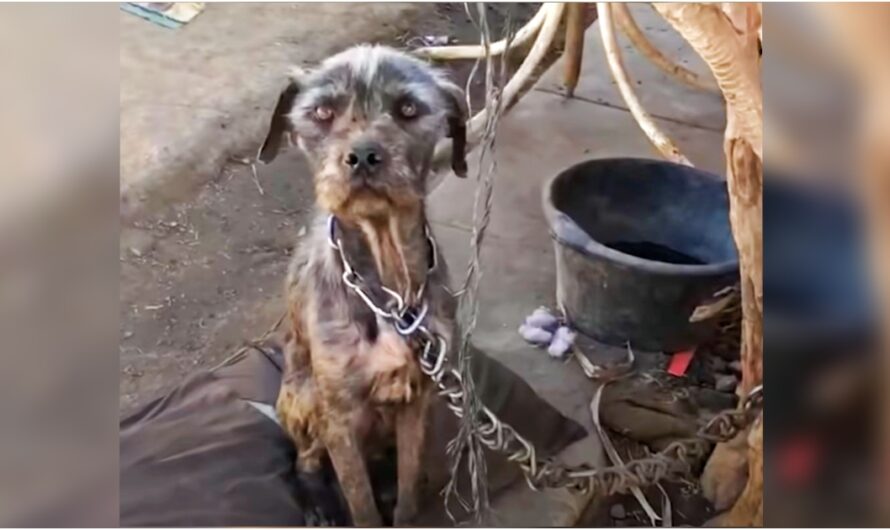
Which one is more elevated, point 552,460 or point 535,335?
point 535,335

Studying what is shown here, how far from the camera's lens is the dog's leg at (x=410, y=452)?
147cm

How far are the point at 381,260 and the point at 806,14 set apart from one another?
660 millimetres

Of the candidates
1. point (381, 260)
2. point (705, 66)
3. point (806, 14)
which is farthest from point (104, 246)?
point (806, 14)

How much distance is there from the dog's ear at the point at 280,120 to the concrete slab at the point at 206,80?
0.01 m

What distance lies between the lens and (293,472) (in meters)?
1.46

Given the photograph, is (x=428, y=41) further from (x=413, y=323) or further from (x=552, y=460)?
(x=552, y=460)

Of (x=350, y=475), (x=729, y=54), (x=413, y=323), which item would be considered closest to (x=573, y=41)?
(x=729, y=54)

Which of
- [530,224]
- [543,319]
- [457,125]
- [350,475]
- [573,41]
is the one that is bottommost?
[350,475]

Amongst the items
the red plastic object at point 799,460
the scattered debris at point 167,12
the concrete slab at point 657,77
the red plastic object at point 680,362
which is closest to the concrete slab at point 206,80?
the scattered debris at point 167,12

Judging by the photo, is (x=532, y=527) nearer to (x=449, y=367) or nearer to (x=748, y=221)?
(x=449, y=367)

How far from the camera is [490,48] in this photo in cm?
146

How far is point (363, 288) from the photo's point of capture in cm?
147

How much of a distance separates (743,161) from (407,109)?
17.9 inches

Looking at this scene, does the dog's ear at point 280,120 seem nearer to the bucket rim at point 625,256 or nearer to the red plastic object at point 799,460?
the bucket rim at point 625,256
